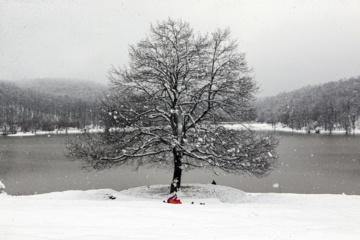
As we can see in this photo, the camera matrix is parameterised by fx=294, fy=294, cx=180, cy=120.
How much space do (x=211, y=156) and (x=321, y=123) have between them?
125m

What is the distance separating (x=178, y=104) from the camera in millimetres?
16969

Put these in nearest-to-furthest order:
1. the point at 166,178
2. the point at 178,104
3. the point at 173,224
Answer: the point at 173,224, the point at 178,104, the point at 166,178

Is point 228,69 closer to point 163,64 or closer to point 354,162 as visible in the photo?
point 163,64

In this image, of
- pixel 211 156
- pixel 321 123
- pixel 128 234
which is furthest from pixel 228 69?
pixel 321 123

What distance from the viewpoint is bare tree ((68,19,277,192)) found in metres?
16.5

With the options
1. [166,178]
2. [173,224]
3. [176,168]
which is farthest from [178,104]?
[166,178]

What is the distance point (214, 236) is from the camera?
666 cm

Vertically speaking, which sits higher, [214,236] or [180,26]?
[180,26]

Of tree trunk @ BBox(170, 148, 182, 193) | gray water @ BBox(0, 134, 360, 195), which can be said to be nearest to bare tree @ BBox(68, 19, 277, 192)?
tree trunk @ BBox(170, 148, 182, 193)

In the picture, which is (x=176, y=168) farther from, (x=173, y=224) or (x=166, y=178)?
(x=166, y=178)

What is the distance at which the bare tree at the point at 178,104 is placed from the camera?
648 inches

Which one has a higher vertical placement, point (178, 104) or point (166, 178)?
point (178, 104)

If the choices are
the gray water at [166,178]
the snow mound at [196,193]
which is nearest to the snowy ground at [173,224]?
the snow mound at [196,193]

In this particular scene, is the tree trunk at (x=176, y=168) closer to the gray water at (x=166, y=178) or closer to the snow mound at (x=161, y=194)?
the snow mound at (x=161, y=194)
